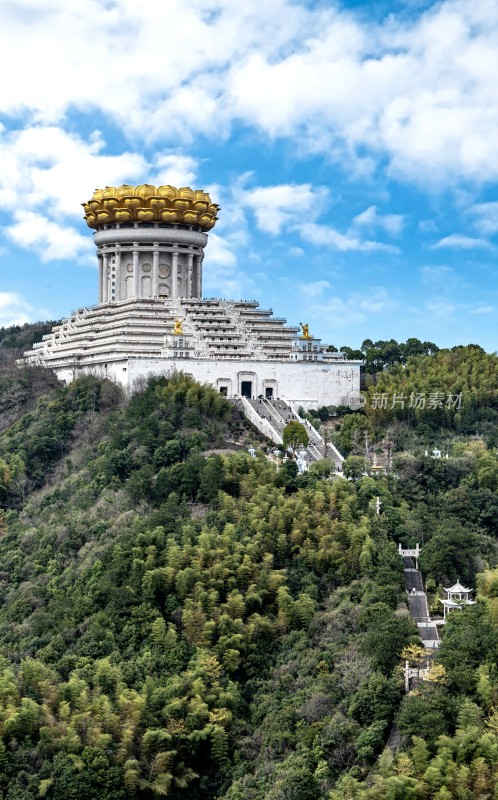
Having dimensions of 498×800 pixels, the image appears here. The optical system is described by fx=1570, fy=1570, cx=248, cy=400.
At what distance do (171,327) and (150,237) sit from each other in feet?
21.5

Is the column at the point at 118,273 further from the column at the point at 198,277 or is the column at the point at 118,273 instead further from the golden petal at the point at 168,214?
the column at the point at 198,277

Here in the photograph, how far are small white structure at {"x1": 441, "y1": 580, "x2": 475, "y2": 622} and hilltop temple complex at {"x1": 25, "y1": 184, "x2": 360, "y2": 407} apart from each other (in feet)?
63.9

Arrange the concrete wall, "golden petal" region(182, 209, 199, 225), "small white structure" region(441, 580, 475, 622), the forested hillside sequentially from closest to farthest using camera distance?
the forested hillside → "small white structure" region(441, 580, 475, 622) → the concrete wall → "golden petal" region(182, 209, 199, 225)

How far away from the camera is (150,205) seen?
72.5 meters

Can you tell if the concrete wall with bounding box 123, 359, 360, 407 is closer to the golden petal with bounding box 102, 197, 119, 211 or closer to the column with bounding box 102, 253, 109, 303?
the column with bounding box 102, 253, 109, 303

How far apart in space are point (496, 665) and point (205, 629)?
948cm

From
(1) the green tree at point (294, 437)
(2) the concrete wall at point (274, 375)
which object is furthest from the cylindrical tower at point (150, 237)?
(1) the green tree at point (294, 437)

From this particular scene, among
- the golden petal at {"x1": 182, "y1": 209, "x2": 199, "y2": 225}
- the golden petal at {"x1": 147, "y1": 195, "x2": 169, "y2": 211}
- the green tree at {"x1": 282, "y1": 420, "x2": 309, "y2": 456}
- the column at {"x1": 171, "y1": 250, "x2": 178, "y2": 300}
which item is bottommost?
the green tree at {"x1": 282, "y1": 420, "x2": 309, "y2": 456}

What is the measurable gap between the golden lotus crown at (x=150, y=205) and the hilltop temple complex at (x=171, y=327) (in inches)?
1.8

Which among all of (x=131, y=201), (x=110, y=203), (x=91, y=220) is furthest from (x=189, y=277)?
(x=91, y=220)

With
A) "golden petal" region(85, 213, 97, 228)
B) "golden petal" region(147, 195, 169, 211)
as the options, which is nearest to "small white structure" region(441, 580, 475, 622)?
"golden petal" region(147, 195, 169, 211)

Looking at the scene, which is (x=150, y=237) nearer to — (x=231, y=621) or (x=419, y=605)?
(x=231, y=621)

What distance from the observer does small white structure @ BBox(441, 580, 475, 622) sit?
47531 millimetres

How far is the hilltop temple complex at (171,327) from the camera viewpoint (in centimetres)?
6600
